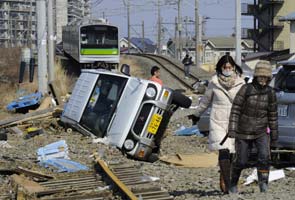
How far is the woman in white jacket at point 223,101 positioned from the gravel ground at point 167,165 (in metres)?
0.55

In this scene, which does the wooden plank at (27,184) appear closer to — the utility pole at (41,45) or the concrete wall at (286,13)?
the utility pole at (41,45)

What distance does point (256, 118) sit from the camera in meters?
7.45

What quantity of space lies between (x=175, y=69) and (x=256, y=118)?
Result: 40101 mm

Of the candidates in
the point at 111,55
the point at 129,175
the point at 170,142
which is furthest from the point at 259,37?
the point at 129,175

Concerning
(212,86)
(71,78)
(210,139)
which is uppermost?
(212,86)

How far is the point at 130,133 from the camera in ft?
40.7

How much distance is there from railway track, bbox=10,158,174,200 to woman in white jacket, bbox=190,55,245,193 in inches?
32.9

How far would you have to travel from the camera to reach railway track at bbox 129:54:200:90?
40156mm

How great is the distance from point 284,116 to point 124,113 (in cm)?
323

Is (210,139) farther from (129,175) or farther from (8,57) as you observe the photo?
(8,57)

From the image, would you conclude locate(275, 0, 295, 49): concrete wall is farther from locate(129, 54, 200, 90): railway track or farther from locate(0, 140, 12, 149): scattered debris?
locate(0, 140, 12, 149): scattered debris

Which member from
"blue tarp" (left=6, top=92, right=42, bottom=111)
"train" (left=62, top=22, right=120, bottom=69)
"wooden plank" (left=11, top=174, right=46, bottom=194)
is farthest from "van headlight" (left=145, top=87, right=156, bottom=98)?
"train" (left=62, top=22, right=120, bottom=69)

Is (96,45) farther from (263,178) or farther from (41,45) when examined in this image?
(263,178)

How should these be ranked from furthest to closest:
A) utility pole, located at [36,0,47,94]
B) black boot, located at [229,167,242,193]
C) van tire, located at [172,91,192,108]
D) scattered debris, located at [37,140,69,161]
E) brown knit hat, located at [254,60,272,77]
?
Result: utility pole, located at [36,0,47,94], van tire, located at [172,91,192,108], scattered debris, located at [37,140,69,161], black boot, located at [229,167,242,193], brown knit hat, located at [254,60,272,77]
